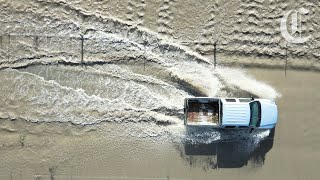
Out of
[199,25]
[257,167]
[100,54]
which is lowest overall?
[257,167]

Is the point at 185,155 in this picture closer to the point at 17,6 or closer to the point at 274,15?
the point at 274,15

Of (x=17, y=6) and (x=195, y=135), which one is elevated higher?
(x=17, y=6)

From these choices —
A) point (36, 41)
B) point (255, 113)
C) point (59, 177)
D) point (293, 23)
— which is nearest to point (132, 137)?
point (59, 177)

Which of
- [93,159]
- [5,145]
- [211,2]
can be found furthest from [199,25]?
[5,145]

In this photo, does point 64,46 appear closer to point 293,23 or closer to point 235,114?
point 235,114

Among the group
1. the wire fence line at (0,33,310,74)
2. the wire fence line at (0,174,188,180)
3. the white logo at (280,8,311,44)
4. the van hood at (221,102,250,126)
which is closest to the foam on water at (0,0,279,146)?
the wire fence line at (0,33,310,74)

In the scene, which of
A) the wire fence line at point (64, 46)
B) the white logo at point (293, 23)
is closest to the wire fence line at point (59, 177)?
the wire fence line at point (64, 46)

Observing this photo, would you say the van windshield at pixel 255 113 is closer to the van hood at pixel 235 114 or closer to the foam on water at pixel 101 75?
the van hood at pixel 235 114
